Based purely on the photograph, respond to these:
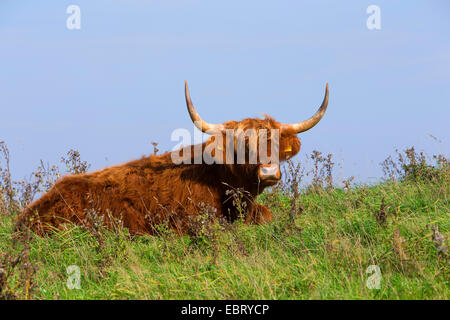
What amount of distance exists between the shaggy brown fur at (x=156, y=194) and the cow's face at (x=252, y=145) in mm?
19

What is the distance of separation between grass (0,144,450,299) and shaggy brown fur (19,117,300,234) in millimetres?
451

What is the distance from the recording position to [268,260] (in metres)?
4.92

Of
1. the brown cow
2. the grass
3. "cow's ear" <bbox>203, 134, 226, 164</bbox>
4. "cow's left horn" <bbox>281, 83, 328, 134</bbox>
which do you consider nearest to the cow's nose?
the brown cow

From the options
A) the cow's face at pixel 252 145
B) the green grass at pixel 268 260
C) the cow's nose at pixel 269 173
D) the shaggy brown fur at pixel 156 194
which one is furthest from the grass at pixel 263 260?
the cow's face at pixel 252 145

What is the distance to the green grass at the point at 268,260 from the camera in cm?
425

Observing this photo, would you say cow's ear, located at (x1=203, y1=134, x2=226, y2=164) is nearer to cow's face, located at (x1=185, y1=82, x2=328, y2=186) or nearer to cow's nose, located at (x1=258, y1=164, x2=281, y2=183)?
cow's face, located at (x1=185, y1=82, x2=328, y2=186)

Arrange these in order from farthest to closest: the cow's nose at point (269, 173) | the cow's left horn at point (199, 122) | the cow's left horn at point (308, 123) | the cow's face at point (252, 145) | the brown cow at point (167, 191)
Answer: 1. the cow's left horn at point (308, 123)
2. the cow's left horn at point (199, 122)
3. the brown cow at point (167, 191)
4. the cow's face at point (252, 145)
5. the cow's nose at point (269, 173)

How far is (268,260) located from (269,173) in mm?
1766

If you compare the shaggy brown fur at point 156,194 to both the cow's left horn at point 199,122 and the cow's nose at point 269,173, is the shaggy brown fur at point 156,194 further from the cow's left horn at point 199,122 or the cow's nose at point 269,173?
the cow's nose at point 269,173

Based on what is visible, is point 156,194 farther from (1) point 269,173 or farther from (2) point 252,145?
(1) point 269,173

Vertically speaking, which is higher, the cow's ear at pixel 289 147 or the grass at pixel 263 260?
the cow's ear at pixel 289 147

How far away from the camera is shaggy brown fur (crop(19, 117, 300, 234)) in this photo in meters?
6.95

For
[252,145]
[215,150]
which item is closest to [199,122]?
[215,150]
